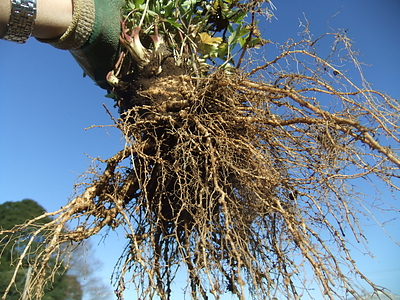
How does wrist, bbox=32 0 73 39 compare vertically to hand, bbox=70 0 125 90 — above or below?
below

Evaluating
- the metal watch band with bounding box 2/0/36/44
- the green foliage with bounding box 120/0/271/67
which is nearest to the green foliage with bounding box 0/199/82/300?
the metal watch band with bounding box 2/0/36/44

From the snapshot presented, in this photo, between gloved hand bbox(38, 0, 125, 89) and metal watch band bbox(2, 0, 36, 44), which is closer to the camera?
metal watch band bbox(2, 0, 36, 44)

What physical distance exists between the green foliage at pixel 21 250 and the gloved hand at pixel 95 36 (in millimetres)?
568

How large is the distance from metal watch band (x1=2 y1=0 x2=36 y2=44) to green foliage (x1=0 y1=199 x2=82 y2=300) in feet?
1.74

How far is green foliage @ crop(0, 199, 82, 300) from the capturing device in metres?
0.87

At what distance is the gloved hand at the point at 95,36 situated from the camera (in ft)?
3.31

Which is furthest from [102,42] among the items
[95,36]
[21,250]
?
[21,250]

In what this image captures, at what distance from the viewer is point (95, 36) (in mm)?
1066

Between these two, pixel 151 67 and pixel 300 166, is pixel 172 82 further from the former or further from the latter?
pixel 300 166

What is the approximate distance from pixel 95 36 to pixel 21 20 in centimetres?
25

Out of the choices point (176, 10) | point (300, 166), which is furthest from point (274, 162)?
point (176, 10)

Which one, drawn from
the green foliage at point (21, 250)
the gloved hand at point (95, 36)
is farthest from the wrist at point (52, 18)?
the green foliage at point (21, 250)

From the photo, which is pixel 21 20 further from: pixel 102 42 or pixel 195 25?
pixel 195 25

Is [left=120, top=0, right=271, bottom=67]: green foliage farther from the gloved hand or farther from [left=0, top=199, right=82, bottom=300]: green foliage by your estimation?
[left=0, top=199, right=82, bottom=300]: green foliage
